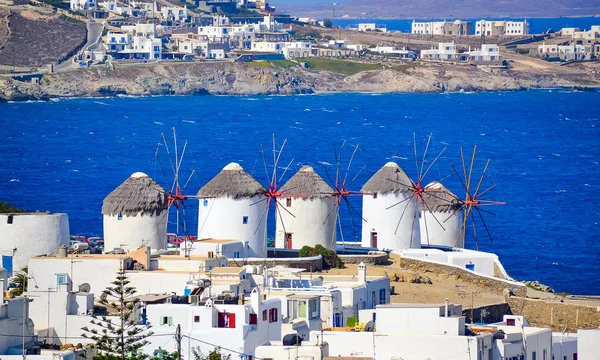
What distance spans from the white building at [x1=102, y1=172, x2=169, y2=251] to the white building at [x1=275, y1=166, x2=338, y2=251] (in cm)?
478

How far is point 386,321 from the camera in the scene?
112ft

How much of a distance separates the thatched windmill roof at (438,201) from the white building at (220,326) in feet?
78.0

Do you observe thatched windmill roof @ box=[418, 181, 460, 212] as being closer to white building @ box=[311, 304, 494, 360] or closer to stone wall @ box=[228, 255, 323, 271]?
stone wall @ box=[228, 255, 323, 271]

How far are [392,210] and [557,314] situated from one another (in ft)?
33.3

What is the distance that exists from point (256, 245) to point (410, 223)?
6.27m

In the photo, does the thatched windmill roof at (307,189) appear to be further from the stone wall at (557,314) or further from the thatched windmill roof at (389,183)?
the stone wall at (557,314)

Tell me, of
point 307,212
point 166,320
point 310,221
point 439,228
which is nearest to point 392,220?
point 439,228

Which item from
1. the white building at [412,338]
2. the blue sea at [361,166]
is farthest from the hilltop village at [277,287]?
the blue sea at [361,166]

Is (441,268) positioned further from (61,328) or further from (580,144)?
(580,144)

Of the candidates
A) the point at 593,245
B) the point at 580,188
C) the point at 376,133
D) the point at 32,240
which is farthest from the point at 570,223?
the point at 376,133

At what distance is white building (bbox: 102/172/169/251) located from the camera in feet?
174

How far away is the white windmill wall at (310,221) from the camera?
56188 millimetres

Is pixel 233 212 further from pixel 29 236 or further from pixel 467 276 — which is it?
pixel 467 276

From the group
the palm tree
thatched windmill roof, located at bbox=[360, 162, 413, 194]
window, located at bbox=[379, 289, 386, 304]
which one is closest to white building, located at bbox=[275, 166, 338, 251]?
thatched windmill roof, located at bbox=[360, 162, 413, 194]
